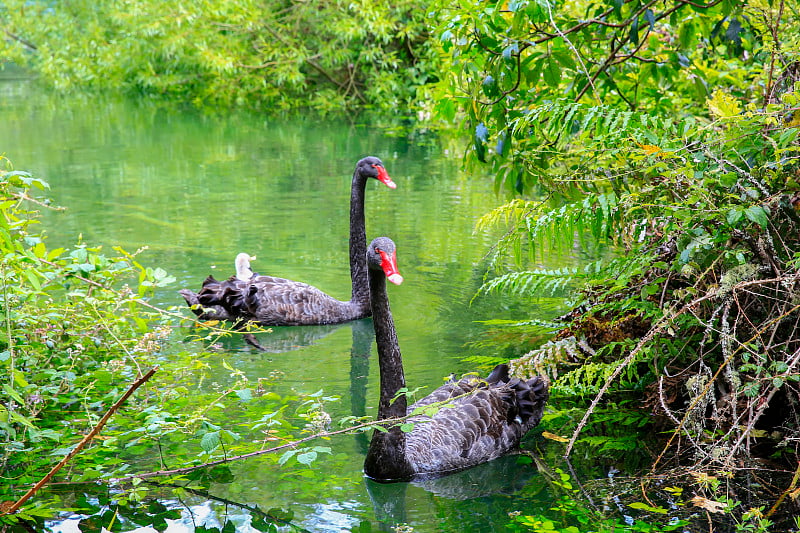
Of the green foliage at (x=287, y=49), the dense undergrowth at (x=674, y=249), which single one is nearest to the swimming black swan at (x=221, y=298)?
the dense undergrowth at (x=674, y=249)

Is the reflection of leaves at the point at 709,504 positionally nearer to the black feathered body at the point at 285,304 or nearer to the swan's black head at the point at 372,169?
the black feathered body at the point at 285,304

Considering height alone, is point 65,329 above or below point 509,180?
below

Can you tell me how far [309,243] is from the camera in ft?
30.1

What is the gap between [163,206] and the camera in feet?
35.4

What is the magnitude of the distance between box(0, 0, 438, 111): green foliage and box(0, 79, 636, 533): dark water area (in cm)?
226

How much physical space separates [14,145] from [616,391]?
13151 mm

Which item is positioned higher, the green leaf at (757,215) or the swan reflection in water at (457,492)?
the green leaf at (757,215)

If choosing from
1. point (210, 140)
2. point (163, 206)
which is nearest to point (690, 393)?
point (163, 206)

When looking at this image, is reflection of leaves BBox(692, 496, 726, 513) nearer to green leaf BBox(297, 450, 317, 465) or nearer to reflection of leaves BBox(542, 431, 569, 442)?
reflection of leaves BBox(542, 431, 569, 442)

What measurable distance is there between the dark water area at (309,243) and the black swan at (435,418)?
0.30ft

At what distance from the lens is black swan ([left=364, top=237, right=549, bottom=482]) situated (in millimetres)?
4352

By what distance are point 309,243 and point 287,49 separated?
13.5 meters

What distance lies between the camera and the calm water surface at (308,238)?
13.9 ft

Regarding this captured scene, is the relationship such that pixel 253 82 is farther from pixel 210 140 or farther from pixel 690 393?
pixel 690 393
